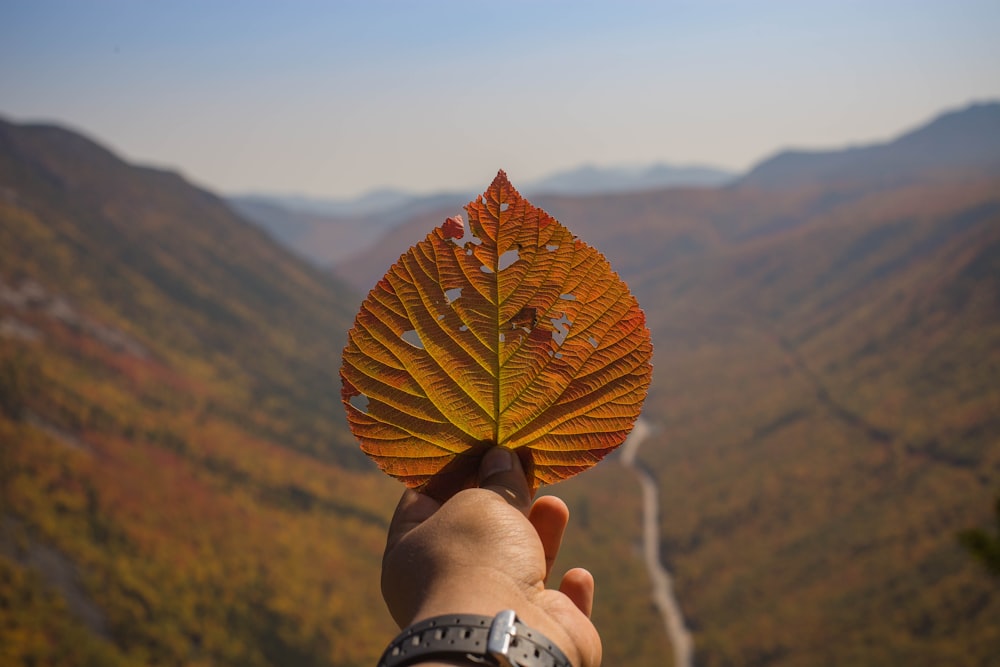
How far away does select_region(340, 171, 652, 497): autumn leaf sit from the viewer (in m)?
1.65

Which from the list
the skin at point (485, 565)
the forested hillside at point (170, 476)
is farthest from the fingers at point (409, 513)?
the forested hillside at point (170, 476)

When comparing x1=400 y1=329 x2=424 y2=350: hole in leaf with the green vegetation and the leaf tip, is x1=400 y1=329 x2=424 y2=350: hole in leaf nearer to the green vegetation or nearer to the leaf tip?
the leaf tip

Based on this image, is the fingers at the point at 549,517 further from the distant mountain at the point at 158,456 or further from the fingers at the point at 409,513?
the distant mountain at the point at 158,456

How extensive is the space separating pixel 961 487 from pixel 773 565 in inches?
635

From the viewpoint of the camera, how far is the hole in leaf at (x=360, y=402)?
5.86ft

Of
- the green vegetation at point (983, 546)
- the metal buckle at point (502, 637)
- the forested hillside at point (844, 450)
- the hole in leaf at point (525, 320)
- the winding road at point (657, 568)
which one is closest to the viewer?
the metal buckle at point (502, 637)

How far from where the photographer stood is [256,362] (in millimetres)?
98625

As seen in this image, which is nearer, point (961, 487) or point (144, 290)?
point (961, 487)

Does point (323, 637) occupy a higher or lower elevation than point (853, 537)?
higher

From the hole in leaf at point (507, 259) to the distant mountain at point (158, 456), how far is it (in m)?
42.8

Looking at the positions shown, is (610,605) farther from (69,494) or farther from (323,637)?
(69,494)

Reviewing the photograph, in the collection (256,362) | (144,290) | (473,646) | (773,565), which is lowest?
(773,565)

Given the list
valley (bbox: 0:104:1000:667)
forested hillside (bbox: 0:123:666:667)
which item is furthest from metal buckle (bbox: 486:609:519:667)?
forested hillside (bbox: 0:123:666:667)

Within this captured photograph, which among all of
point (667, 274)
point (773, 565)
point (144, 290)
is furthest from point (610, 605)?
point (667, 274)
